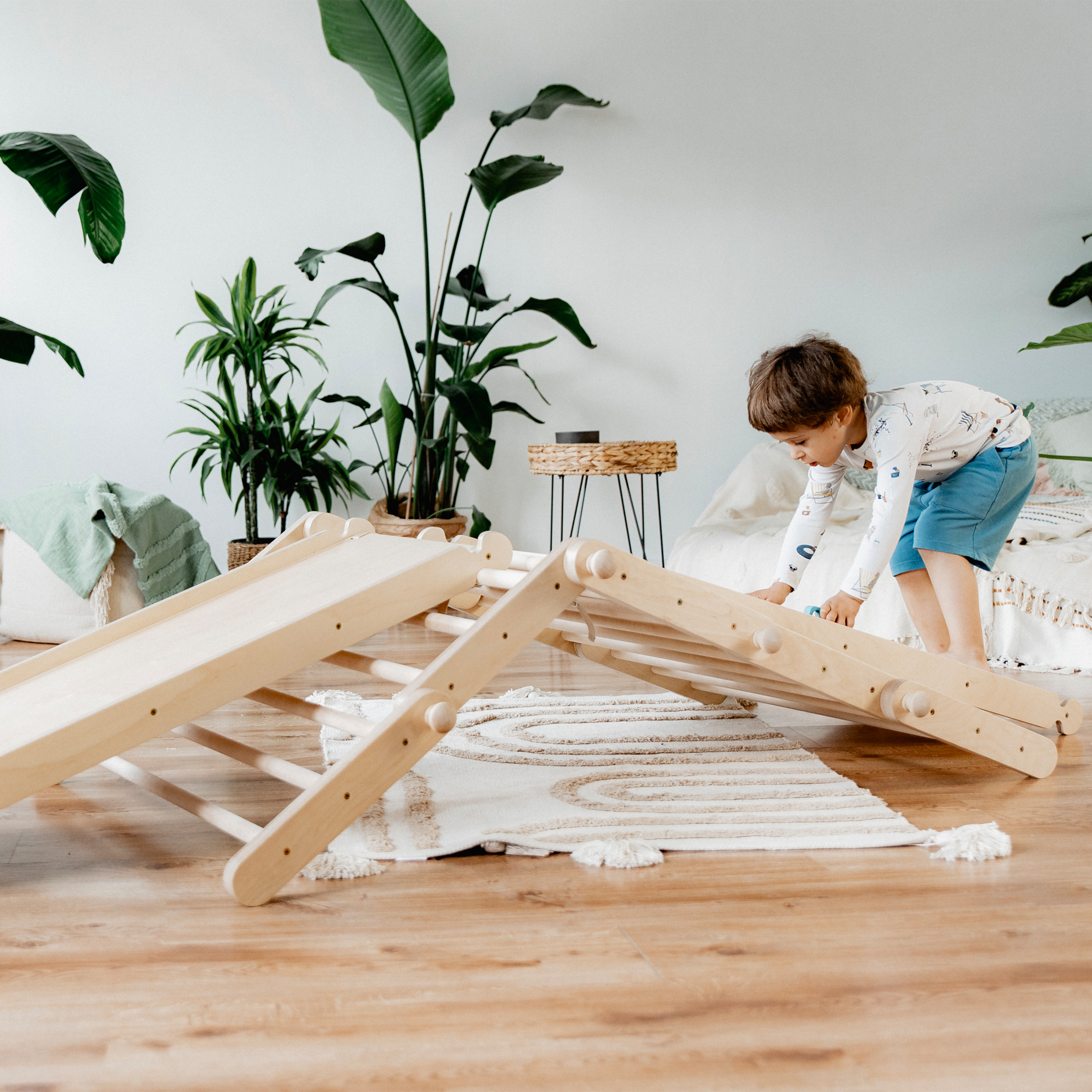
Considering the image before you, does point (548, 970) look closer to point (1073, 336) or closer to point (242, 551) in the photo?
point (1073, 336)

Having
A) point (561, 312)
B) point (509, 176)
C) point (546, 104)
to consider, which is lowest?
point (561, 312)

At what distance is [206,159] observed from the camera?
3.24 meters

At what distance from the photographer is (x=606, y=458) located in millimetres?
2787

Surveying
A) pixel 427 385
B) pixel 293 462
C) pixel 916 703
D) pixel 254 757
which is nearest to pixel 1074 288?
pixel 427 385

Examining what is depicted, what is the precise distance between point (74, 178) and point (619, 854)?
1.57m

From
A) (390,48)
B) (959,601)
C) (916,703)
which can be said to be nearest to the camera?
(916,703)

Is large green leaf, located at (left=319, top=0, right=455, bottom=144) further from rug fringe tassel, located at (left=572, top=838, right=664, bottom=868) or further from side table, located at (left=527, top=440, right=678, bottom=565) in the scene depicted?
rug fringe tassel, located at (left=572, top=838, right=664, bottom=868)

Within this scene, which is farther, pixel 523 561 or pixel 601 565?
pixel 523 561

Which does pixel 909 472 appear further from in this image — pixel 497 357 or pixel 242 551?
pixel 242 551

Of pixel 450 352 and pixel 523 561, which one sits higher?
pixel 450 352

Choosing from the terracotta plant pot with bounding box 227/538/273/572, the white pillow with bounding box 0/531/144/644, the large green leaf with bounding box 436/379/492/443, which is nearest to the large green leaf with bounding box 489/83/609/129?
the large green leaf with bounding box 436/379/492/443

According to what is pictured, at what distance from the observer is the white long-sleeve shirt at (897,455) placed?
1519mm

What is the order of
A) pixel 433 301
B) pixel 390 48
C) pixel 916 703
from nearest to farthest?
1. pixel 916 703
2. pixel 390 48
3. pixel 433 301

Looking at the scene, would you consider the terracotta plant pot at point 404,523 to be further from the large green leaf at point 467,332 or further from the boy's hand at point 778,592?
the boy's hand at point 778,592
